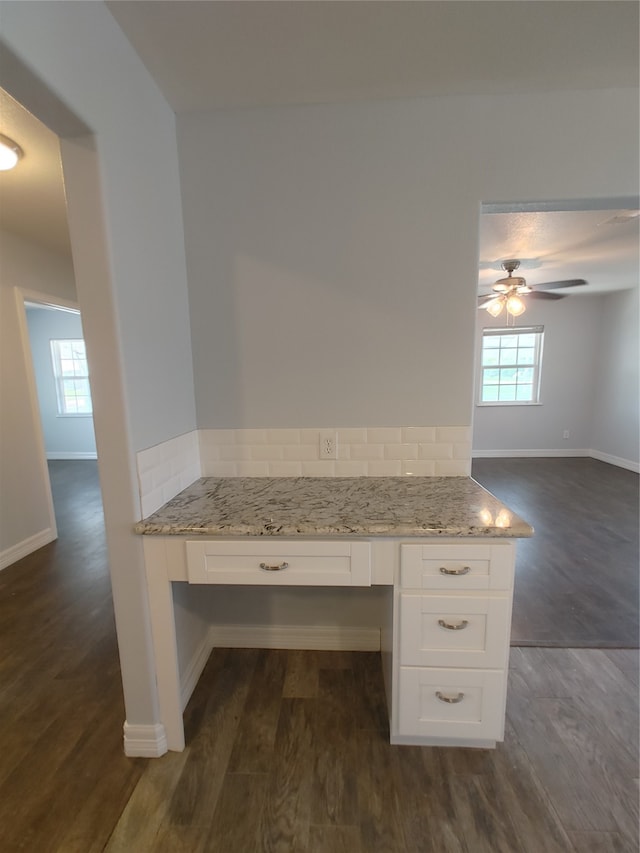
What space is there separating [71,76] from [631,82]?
2001 mm

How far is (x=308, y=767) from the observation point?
4.31ft

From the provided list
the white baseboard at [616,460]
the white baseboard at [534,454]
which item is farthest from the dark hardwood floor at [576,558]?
the white baseboard at [534,454]

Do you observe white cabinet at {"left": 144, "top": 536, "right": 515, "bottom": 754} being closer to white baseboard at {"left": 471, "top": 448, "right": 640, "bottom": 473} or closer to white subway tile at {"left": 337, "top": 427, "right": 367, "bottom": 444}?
white subway tile at {"left": 337, "top": 427, "right": 367, "bottom": 444}

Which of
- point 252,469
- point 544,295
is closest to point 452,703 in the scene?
point 252,469

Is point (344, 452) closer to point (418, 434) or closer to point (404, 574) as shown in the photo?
point (418, 434)

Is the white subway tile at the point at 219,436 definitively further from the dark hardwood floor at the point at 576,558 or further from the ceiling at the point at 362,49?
the dark hardwood floor at the point at 576,558

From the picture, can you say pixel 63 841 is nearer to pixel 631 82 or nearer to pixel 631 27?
pixel 631 27

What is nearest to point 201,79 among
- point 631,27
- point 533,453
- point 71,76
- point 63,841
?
point 71,76

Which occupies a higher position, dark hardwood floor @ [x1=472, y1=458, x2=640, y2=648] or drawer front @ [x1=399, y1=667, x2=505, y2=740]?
drawer front @ [x1=399, y1=667, x2=505, y2=740]

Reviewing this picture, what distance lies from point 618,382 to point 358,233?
5.71 m

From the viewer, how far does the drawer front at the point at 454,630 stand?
4.06 ft

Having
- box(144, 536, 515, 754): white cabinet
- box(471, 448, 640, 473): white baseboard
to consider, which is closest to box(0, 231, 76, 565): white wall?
box(144, 536, 515, 754): white cabinet

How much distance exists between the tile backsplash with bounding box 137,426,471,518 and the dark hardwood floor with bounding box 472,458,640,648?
116 centimetres

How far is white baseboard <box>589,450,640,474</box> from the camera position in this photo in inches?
202
